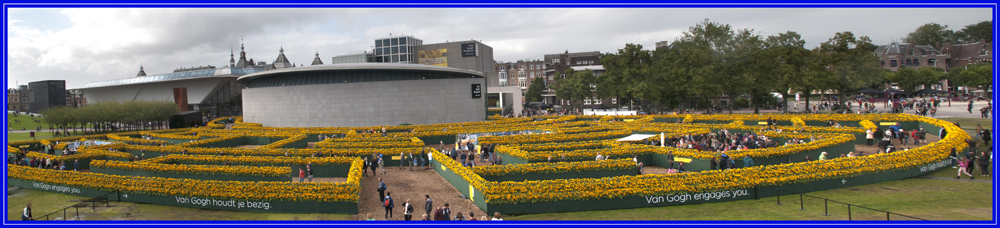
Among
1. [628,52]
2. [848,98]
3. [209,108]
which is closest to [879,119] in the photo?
[628,52]

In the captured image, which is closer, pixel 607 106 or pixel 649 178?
pixel 649 178

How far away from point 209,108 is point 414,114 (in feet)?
185

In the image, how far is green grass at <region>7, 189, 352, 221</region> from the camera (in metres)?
17.6

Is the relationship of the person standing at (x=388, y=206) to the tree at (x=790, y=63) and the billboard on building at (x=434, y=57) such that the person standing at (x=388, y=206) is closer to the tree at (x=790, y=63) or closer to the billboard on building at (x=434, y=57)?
the tree at (x=790, y=63)

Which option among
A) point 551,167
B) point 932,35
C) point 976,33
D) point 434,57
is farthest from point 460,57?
point 976,33

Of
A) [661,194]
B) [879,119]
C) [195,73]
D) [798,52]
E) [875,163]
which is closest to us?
[661,194]

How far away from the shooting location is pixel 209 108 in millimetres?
94188

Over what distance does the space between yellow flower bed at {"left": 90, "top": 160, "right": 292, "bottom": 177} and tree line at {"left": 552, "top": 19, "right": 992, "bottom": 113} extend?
161 feet

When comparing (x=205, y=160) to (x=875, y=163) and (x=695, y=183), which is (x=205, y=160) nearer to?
(x=695, y=183)

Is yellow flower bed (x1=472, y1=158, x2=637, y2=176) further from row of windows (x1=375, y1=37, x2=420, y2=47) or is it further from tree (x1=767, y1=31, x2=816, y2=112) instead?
row of windows (x1=375, y1=37, x2=420, y2=47)

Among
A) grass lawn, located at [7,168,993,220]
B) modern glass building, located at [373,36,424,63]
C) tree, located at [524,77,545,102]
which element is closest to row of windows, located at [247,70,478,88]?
grass lawn, located at [7,168,993,220]

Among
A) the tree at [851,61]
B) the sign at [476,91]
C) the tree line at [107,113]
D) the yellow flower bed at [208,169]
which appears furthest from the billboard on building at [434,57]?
the yellow flower bed at [208,169]

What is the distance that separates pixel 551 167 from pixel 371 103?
137 ft

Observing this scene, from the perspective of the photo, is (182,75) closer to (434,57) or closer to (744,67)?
(434,57)
